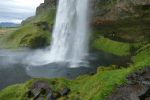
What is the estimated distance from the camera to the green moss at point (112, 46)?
72162 mm

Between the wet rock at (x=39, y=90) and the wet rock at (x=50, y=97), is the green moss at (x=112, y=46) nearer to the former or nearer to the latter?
the wet rock at (x=39, y=90)

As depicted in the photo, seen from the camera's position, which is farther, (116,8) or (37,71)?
(116,8)

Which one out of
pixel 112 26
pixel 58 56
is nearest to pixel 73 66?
pixel 58 56

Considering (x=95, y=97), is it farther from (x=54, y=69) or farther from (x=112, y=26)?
(x=112, y=26)

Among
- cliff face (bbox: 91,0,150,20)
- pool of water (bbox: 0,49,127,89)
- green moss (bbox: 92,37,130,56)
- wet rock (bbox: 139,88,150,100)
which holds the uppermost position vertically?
cliff face (bbox: 91,0,150,20)

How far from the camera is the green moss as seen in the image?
7216 centimetres

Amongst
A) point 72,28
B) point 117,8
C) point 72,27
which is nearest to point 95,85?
point 117,8

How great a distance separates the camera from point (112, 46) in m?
78.8

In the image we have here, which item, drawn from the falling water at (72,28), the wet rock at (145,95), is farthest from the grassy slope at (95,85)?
the falling water at (72,28)

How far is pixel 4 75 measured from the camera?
165ft

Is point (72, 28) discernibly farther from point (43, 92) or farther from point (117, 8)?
point (43, 92)

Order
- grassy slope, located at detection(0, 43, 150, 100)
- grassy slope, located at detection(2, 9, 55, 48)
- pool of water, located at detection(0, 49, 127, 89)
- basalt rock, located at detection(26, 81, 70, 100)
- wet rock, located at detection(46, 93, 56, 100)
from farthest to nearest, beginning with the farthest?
grassy slope, located at detection(2, 9, 55, 48), pool of water, located at detection(0, 49, 127, 89), basalt rock, located at detection(26, 81, 70, 100), wet rock, located at detection(46, 93, 56, 100), grassy slope, located at detection(0, 43, 150, 100)

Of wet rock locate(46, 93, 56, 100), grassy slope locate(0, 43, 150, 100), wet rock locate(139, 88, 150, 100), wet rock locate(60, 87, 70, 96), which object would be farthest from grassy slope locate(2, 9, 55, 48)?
wet rock locate(139, 88, 150, 100)

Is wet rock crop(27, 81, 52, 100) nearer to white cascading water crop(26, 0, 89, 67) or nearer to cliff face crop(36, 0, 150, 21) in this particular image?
cliff face crop(36, 0, 150, 21)
